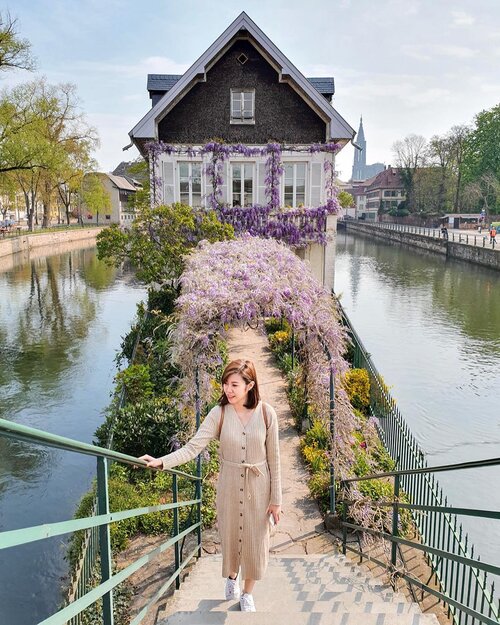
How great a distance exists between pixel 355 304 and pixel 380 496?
77.6 feet

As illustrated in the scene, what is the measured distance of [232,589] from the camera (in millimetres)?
4645

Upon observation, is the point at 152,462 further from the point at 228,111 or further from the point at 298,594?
the point at 228,111

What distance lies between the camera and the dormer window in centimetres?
2123

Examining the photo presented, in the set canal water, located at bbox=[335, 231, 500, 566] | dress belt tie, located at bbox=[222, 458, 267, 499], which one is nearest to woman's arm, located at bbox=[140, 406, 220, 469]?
dress belt tie, located at bbox=[222, 458, 267, 499]

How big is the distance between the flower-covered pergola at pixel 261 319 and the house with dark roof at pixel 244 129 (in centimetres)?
1314

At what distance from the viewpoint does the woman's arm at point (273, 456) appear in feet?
14.1

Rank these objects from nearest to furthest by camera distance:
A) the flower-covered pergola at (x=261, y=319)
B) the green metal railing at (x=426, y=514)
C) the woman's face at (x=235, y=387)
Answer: the woman's face at (x=235, y=387)
the green metal railing at (x=426, y=514)
the flower-covered pergola at (x=261, y=319)

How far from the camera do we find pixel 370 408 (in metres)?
13.5

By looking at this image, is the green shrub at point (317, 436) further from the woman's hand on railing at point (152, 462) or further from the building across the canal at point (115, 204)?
the building across the canal at point (115, 204)

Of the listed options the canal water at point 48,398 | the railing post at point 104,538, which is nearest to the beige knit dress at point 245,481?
the railing post at point 104,538

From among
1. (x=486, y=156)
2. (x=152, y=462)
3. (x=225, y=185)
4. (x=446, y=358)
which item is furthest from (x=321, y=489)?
(x=486, y=156)

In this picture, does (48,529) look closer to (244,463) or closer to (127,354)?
(244,463)

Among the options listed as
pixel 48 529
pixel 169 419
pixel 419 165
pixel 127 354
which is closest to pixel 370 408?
pixel 169 419

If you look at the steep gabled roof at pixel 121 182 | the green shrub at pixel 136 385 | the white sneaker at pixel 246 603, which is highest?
the steep gabled roof at pixel 121 182
